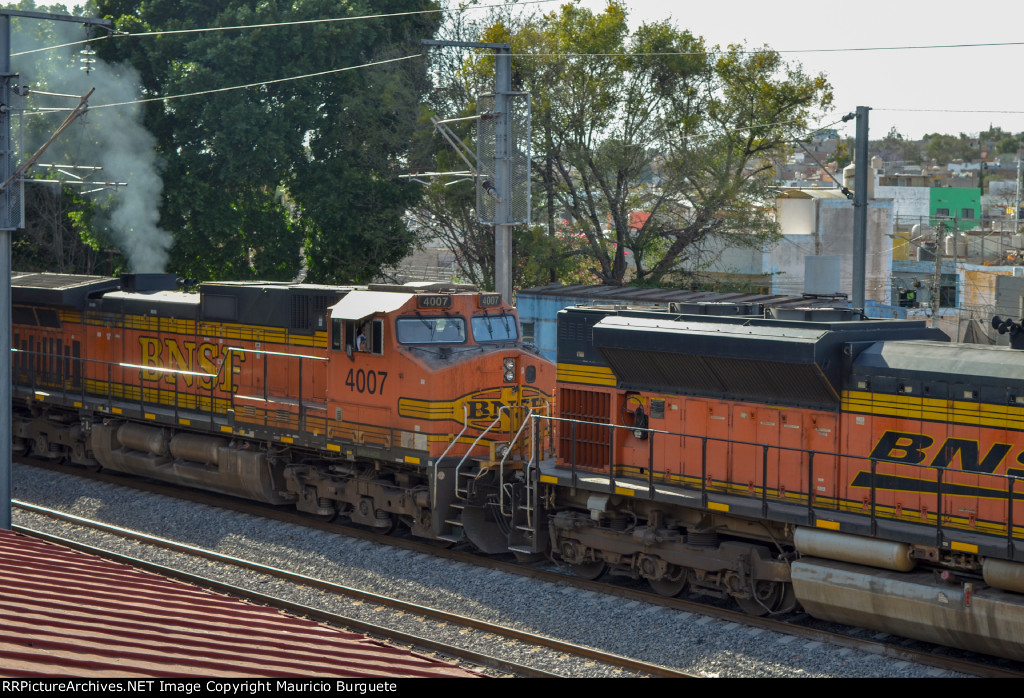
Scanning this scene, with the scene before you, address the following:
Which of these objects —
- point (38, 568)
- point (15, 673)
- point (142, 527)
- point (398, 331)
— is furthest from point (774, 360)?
point (142, 527)

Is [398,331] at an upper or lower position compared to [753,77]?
lower

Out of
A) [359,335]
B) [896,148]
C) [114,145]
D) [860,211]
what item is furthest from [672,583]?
[896,148]

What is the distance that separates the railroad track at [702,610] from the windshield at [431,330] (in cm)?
280

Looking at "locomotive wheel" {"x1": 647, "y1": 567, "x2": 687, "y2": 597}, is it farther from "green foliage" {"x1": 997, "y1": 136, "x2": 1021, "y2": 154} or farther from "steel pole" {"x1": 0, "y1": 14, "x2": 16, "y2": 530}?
"green foliage" {"x1": 997, "y1": 136, "x2": 1021, "y2": 154}

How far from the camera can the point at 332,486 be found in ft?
51.7

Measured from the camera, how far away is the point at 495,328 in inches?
587

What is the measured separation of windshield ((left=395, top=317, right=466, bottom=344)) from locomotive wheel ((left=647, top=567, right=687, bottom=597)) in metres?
4.28

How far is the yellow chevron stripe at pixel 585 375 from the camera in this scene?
42.0 feet

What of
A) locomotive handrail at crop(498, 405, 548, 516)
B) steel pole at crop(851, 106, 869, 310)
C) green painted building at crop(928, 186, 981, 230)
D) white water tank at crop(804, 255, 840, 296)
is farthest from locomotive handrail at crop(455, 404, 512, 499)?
green painted building at crop(928, 186, 981, 230)

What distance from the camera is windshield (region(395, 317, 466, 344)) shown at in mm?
14172

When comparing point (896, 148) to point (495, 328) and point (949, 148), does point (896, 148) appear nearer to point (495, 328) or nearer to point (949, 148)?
point (949, 148)

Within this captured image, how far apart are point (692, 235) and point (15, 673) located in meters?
26.5

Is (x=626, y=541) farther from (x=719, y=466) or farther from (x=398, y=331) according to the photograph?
(x=398, y=331)

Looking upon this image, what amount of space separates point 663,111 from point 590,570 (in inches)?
755
